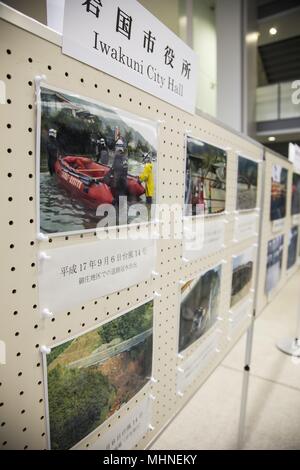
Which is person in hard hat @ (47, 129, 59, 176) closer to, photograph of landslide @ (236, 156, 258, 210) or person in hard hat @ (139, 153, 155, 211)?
person in hard hat @ (139, 153, 155, 211)

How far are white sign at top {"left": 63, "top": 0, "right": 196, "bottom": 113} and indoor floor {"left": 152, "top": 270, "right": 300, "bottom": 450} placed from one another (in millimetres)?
1595

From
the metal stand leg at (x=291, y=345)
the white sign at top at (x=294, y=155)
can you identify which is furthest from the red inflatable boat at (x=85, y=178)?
the metal stand leg at (x=291, y=345)

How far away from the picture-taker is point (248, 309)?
1.44 metres

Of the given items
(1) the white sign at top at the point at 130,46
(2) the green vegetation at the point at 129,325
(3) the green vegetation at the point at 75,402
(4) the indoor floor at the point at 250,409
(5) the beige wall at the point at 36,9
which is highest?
(5) the beige wall at the point at 36,9

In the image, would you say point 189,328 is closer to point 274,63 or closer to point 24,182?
point 24,182

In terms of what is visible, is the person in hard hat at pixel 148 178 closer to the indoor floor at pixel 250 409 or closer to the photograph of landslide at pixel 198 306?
the photograph of landslide at pixel 198 306

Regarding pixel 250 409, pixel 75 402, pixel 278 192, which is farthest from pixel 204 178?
pixel 250 409

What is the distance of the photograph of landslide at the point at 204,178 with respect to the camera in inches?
31.9

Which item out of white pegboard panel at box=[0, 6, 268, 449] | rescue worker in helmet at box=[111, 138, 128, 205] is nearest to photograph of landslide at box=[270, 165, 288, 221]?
white pegboard panel at box=[0, 6, 268, 449]

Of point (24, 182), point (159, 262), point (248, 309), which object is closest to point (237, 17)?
point (248, 309)

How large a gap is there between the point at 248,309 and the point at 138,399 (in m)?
0.89

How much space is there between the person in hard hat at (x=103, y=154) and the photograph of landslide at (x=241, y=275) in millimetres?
846

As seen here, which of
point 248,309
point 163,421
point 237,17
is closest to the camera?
point 163,421

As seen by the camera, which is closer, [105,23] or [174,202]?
[105,23]
